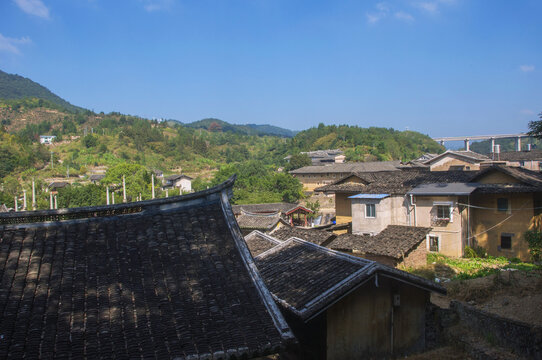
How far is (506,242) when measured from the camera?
23750 millimetres

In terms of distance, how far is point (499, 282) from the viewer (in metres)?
15.7

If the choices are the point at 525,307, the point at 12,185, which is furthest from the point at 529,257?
the point at 12,185

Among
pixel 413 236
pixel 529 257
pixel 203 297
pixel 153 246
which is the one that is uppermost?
pixel 153 246

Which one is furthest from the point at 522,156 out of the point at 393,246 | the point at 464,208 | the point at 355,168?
the point at 393,246

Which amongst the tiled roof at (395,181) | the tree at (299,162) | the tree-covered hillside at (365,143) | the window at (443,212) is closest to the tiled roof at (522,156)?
the tiled roof at (395,181)

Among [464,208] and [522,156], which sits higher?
[522,156]

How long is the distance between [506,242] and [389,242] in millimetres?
8283

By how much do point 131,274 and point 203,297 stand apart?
1378 millimetres

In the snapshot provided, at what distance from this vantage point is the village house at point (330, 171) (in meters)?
60.9

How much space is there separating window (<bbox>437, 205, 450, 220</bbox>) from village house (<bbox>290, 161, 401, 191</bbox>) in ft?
114

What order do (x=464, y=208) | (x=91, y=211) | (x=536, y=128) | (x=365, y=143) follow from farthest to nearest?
(x=365, y=143)
(x=464, y=208)
(x=536, y=128)
(x=91, y=211)

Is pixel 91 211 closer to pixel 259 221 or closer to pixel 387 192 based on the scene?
pixel 387 192

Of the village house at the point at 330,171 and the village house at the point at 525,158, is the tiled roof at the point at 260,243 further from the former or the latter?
the village house at the point at 330,171

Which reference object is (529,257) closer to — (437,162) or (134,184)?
(437,162)
